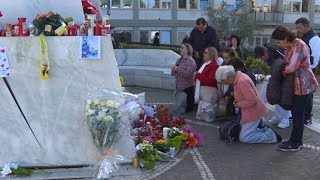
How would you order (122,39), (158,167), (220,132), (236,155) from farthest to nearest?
1. (122,39)
2. (220,132)
3. (236,155)
4. (158,167)

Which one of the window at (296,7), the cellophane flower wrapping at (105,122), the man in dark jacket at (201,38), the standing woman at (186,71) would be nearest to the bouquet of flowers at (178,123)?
the standing woman at (186,71)

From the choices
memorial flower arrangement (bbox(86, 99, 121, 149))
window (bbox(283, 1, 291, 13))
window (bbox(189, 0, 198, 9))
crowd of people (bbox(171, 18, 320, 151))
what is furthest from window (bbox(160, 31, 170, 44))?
memorial flower arrangement (bbox(86, 99, 121, 149))

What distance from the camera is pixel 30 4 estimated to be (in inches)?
224

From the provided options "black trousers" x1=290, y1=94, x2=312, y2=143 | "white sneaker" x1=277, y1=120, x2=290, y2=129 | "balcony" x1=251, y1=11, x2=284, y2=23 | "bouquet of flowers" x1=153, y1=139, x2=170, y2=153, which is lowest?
"white sneaker" x1=277, y1=120, x2=290, y2=129

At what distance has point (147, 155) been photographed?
5617mm

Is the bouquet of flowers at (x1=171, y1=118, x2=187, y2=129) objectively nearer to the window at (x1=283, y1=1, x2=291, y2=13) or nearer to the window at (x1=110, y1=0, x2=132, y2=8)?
the window at (x1=110, y1=0, x2=132, y2=8)

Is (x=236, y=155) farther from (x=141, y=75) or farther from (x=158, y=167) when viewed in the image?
(x=141, y=75)

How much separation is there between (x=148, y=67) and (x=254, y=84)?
20.8 ft

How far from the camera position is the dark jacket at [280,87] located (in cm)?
602

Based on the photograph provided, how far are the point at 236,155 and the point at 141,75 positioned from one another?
6.82 meters

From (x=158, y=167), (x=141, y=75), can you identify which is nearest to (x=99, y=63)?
(x=158, y=167)

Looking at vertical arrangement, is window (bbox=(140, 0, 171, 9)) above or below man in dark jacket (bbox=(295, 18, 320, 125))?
above

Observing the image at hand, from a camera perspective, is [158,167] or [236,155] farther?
[236,155]

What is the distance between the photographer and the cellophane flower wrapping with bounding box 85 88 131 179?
5.16 meters
